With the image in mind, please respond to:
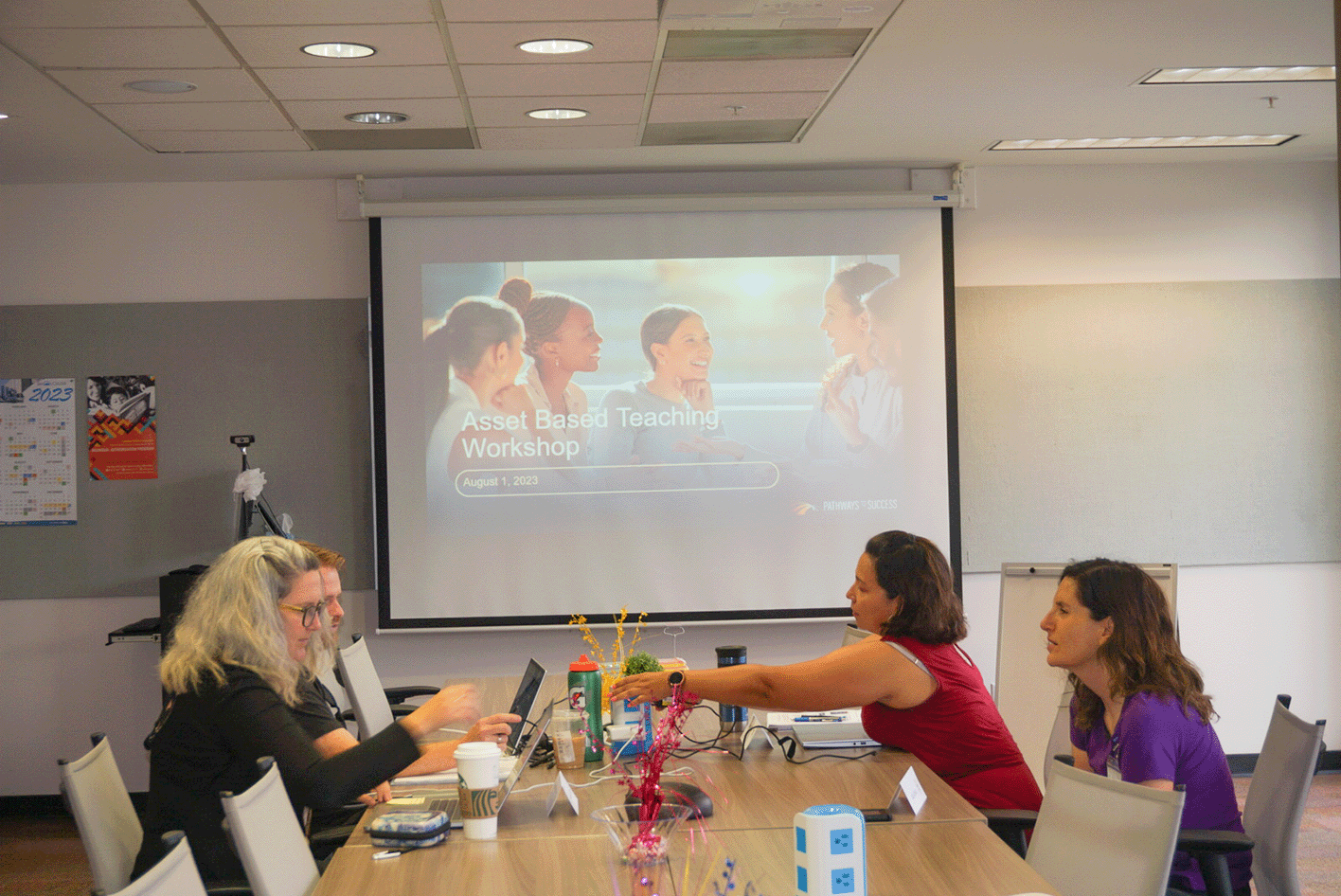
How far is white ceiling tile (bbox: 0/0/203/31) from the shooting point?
3.21 meters

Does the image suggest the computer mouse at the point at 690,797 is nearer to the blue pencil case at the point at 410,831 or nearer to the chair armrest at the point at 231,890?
the blue pencil case at the point at 410,831

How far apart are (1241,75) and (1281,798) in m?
2.93

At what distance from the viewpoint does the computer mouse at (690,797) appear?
231 cm

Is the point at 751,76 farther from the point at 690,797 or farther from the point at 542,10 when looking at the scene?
the point at 690,797

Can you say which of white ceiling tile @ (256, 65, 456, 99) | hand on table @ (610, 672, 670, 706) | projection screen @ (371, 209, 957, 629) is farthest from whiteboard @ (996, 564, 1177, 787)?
white ceiling tile @ (256, 65, 456, 99)

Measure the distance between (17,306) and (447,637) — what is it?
2578 mm

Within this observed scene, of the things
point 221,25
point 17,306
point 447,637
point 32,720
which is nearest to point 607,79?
point 221,25

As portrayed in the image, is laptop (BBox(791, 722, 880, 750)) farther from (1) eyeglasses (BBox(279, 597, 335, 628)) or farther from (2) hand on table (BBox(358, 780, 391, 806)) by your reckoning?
(1) eyeglasses (BBox(279, 597, 335, 628))

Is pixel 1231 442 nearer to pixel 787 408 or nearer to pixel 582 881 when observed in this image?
pixel 787 408

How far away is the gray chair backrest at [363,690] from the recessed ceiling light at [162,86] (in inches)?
81.4

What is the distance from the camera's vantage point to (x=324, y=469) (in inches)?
211

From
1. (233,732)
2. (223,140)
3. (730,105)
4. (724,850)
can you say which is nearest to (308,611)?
(233,732)

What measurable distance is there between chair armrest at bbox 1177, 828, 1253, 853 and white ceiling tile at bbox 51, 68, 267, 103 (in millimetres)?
3614

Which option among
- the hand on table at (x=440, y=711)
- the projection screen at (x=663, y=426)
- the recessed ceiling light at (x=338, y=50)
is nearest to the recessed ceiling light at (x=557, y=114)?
the recessed ceiling light at (x=338, y=50)
